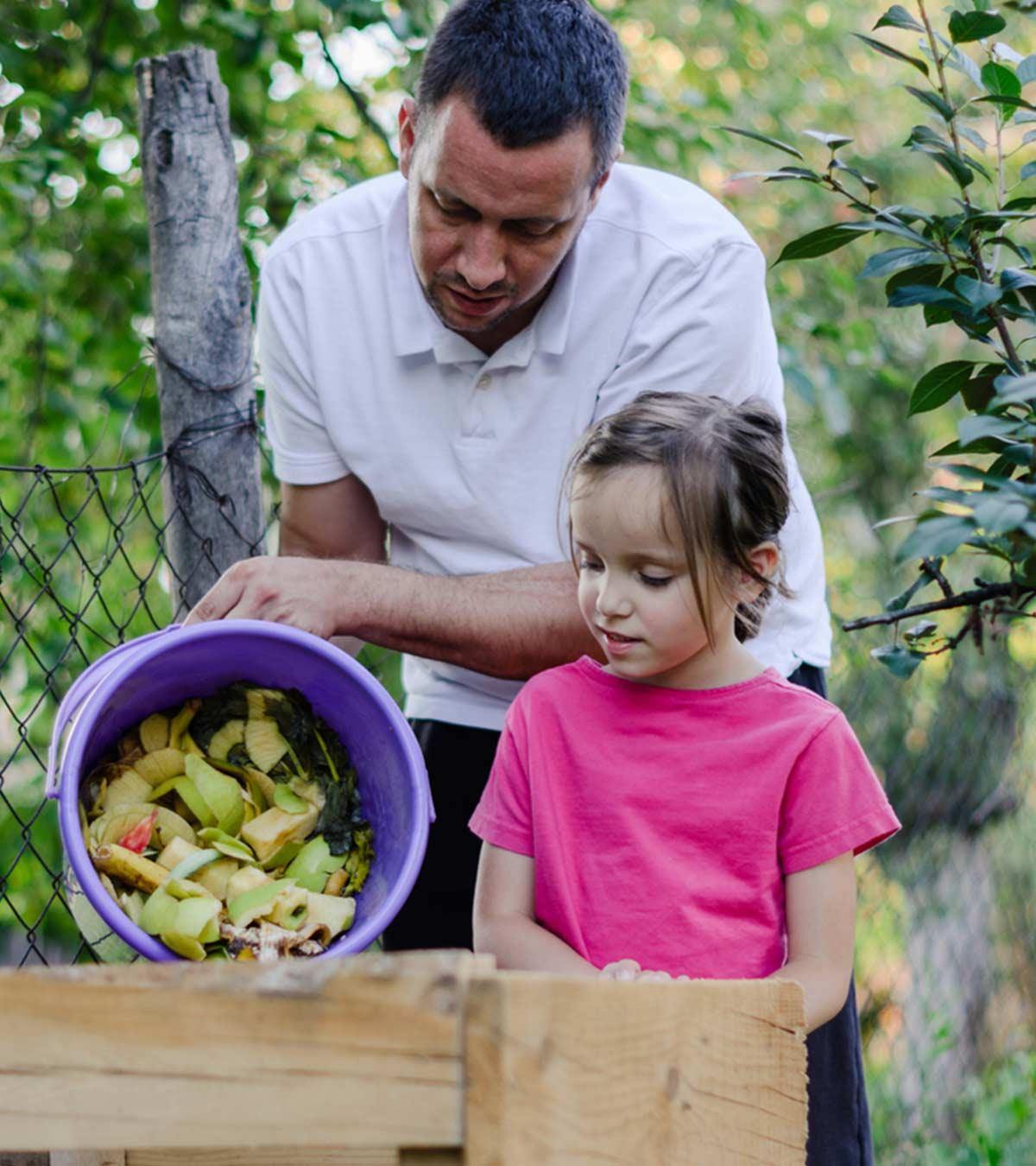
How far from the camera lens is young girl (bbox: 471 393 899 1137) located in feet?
5.31

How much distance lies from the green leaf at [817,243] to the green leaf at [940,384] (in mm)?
167

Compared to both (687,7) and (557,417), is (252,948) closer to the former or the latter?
(557,417)

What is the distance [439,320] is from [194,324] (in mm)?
489

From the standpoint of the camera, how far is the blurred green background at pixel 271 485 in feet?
11.0

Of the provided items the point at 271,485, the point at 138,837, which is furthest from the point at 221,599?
the point at 271,485

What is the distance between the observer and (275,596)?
1.82 meters

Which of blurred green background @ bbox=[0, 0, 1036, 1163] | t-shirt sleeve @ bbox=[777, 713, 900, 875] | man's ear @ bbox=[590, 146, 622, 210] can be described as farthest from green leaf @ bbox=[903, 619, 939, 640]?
blurred green background @ bbox=[0, 0, 1036, 1163]

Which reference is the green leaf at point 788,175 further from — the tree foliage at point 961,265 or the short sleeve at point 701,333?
the short sleeve at point 701,333

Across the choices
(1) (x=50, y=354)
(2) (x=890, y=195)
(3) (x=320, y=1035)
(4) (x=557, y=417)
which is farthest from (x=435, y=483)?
(2) (x=890, y=195)

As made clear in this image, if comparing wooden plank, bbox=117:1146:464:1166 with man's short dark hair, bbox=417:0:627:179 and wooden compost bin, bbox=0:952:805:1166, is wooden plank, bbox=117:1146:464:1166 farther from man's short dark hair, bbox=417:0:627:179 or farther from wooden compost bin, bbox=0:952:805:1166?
man's short dark hair, bbox=417:0:627:179

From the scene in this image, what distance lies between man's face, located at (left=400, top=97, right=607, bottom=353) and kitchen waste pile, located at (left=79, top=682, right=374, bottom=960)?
0.58 meters

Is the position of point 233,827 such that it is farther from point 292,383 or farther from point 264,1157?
point 292,383

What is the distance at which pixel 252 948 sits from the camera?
159 centimetres

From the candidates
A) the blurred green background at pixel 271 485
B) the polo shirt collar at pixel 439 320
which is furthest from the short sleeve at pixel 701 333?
the blurred green background at pixel 271 485
